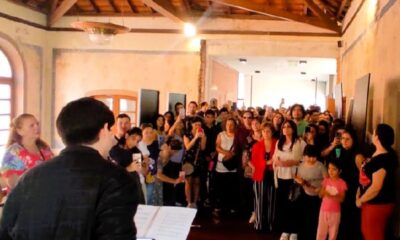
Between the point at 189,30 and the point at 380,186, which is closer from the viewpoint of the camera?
the point at 380,186

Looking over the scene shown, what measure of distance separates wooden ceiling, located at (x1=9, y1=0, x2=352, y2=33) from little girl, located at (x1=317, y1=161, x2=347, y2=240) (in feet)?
16.4

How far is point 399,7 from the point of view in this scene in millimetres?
4199

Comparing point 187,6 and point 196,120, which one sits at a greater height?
point 187,6

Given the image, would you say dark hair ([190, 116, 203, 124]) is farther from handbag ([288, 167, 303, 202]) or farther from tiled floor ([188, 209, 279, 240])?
handbag ([288, 167, 303, 202])

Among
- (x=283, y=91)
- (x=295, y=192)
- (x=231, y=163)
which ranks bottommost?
(x=295, y=192)

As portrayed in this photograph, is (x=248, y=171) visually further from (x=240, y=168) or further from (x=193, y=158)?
(x=193, y=158)

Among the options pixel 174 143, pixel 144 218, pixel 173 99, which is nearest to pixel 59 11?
pixel 173 99

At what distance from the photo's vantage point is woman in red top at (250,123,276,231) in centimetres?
595

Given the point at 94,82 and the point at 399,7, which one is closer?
the point at 399,7

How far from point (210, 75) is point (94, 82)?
9.54 ft

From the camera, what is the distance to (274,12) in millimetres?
9539

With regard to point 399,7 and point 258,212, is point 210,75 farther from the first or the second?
point 399,7

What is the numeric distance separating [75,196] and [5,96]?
966 centimetres

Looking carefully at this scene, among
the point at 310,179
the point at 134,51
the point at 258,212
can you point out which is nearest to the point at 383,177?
the point at 310,179
